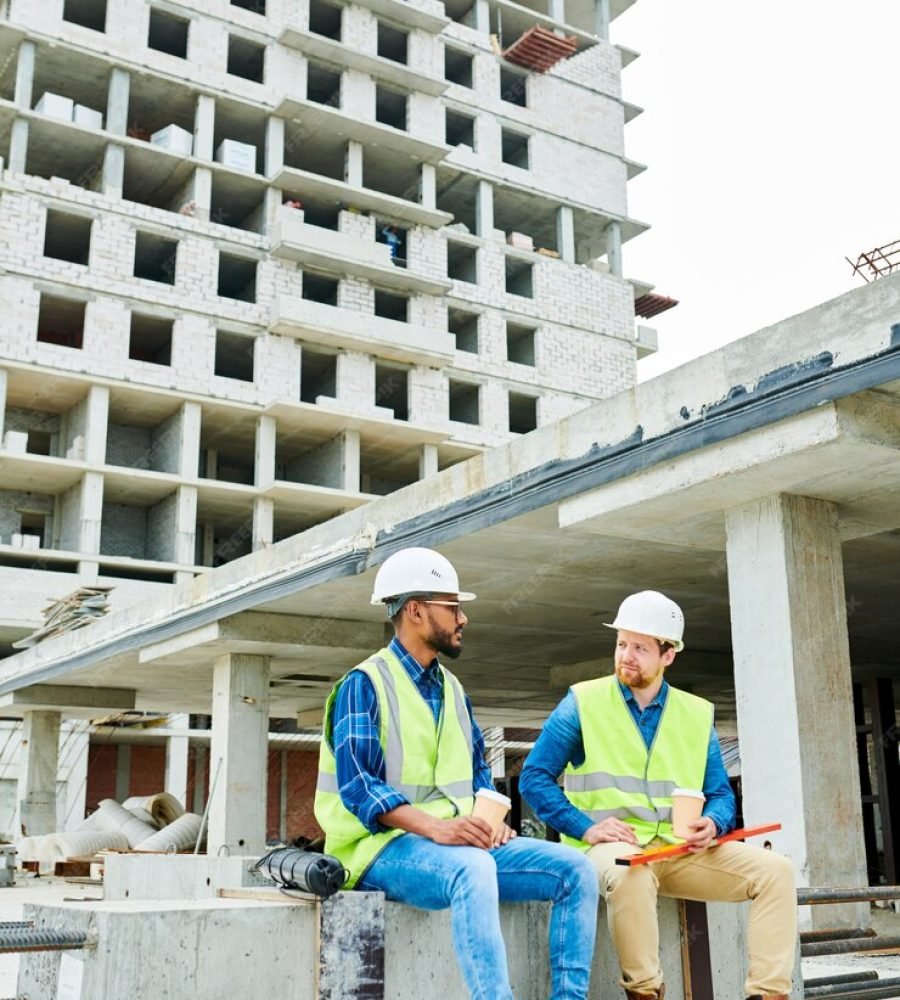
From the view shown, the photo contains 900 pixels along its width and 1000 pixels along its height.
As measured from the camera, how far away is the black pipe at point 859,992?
18.5 ft

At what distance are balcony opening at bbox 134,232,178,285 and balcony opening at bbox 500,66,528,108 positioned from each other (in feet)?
55.7

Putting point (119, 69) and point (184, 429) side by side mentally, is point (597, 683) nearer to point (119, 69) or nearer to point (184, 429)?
point (184, 429)

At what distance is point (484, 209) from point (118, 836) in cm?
3325

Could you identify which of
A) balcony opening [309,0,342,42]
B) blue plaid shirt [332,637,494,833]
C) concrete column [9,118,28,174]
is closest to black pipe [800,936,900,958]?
blue plaid shirt [332,637,494,833]

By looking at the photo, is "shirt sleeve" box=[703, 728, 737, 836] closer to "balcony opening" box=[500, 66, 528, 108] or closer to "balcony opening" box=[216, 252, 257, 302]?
"balcony opening" box=[216, 252, 257, 302]

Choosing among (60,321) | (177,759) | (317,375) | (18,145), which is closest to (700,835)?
(177,759)

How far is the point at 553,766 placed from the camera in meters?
4.83

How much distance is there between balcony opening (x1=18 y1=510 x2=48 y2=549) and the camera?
41.9 m

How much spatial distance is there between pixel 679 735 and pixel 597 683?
1.26 feet

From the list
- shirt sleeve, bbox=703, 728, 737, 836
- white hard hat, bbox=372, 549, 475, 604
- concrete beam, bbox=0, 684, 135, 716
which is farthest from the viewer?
concrete beam, bbox=0, 684, 135, 716

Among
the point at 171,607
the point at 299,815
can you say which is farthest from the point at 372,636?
the point at 299,815

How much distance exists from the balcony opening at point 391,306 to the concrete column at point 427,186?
371 cm

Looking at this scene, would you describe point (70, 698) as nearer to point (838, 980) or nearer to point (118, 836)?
point (118, 836)

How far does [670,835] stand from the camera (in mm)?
4742
